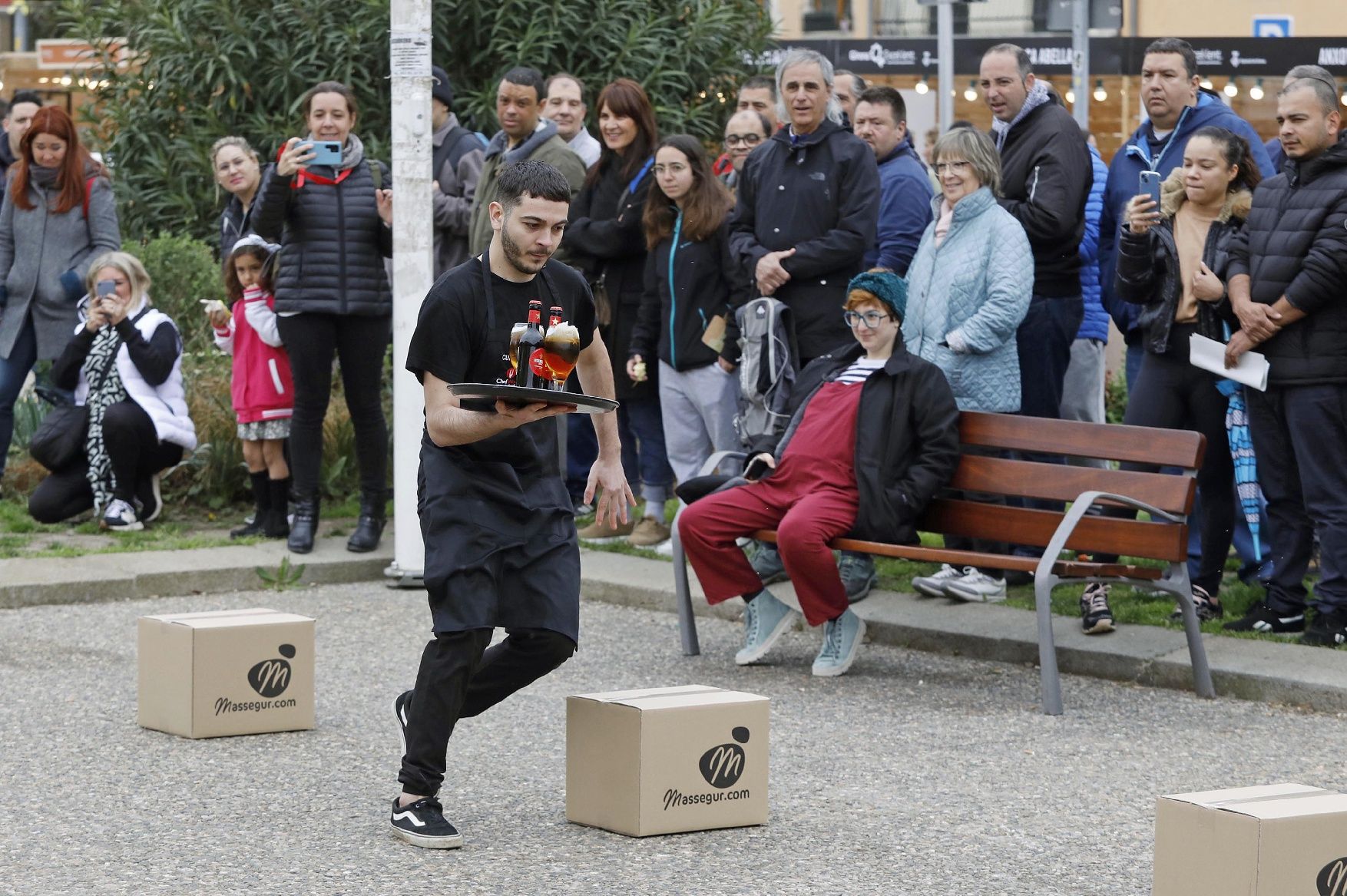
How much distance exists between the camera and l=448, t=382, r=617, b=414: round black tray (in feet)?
14.9

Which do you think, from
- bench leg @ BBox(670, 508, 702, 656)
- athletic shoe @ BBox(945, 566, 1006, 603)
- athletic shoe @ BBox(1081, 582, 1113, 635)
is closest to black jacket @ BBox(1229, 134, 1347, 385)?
athletic shoe @ BBox(1081, 582, 1113, 635)

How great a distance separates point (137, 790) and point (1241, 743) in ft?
11.6

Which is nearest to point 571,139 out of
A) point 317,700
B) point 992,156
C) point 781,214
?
point 781,214

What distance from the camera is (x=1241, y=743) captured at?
20.7 feet

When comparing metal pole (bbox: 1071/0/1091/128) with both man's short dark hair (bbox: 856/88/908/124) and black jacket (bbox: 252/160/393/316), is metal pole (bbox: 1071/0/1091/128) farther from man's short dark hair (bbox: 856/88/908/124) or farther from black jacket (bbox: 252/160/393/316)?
black jacket (bbox: 252/160/393/316)

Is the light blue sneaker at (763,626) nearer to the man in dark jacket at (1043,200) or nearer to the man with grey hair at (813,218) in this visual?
the man with grey hair at (813,218)

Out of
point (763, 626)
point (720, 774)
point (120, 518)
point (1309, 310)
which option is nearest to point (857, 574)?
point (763, 626)

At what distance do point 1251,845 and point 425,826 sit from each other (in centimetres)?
211

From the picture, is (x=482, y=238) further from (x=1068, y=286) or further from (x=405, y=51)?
(x=1068, y=286)

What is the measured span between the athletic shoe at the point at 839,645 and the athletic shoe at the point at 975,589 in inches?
38.1

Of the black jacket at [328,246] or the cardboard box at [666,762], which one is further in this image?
the black jacket at [328,246]

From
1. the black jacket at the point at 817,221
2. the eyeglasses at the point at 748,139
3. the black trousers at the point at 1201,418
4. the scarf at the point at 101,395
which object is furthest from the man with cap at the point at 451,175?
the black trousers at the point at 1201,418

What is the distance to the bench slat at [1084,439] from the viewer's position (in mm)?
7074

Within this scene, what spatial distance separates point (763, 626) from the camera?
298 inches
